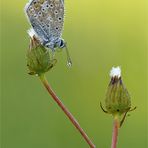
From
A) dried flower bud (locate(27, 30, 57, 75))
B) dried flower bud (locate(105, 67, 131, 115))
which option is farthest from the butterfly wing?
dried flower bud (locate(105, 67, 131, 115))

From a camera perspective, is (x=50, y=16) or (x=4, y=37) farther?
(x=4, y=37)

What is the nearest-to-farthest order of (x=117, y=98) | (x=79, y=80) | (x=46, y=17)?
(x=117, y=98), (x=46, y=17), (x=79, y=80)

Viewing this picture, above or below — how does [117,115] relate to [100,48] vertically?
above

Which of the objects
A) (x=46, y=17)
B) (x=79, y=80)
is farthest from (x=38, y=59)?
(x=79, y=80)

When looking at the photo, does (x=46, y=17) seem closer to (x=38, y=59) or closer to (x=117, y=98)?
(x=38, y=59)

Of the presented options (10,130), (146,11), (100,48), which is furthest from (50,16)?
(146,11)

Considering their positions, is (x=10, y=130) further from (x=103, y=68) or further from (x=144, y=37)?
(x=144, y=37)

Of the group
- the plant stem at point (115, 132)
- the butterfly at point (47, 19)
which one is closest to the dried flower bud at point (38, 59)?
the butterfly at point (47, 19)
